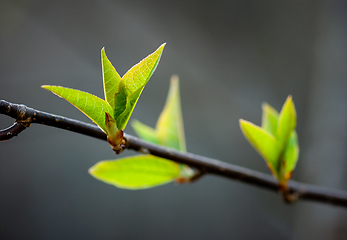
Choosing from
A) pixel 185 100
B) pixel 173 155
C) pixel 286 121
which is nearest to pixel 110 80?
pixel 173 155

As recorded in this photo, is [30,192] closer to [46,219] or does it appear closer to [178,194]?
[46,219]

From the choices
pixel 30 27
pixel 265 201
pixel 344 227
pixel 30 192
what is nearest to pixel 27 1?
pixel 30 27

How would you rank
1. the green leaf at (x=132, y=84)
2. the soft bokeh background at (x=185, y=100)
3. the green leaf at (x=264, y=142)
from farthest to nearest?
the soft bokeh background at (x=185, y=100), the green leaf at (x=264, y=142), the green leaf at (x=132, y=84)

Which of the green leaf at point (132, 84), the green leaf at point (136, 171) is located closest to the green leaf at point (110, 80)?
the green leaf at point (132, 84)

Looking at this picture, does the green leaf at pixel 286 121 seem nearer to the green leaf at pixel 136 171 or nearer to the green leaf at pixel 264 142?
the green leaf at pixel 264 142

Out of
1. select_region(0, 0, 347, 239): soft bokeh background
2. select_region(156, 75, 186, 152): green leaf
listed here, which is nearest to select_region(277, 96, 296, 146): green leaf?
select_region(156, 75, 186, 152): green leaf

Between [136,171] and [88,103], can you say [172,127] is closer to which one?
[136,171]

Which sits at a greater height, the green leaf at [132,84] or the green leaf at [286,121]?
the green leaf at [132,84]
